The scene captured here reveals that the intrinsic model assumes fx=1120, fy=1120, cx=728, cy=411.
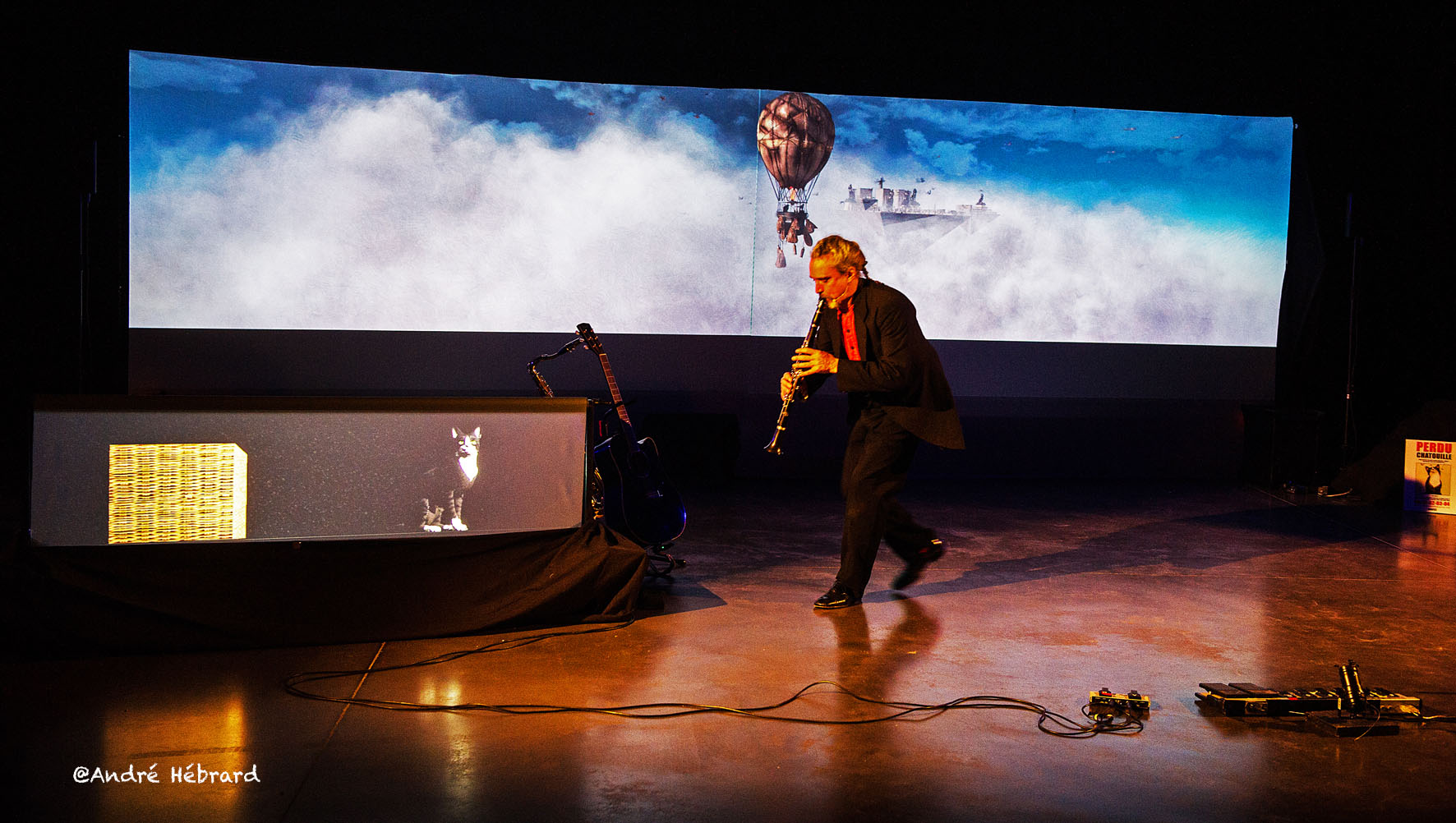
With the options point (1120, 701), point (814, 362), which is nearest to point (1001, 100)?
point (814, 362)

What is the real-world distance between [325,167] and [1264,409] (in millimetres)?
7455

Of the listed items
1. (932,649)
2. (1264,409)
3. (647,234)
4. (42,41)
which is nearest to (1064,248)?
(1264,409)

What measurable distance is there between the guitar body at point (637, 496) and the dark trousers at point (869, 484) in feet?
3.22

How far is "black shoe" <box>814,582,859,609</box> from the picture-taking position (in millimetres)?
4699

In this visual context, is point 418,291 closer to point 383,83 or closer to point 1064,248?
point 383,83

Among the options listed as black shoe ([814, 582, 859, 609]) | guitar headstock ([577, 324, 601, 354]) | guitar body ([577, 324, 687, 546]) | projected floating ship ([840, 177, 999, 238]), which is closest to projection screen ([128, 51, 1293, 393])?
projected floating ship ([840, 177, 999, 238])

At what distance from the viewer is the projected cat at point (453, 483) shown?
4059 millimetres

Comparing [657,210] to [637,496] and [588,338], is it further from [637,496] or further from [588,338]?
[637,496]

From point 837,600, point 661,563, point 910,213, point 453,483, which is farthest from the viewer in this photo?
point 910,213

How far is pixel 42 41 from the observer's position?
7.76 meters

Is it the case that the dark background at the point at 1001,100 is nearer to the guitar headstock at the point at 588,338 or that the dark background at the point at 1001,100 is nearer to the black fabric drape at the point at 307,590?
the guitar headstock at the point at 588,338

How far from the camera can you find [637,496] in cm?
539

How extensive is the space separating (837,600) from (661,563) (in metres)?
1.12

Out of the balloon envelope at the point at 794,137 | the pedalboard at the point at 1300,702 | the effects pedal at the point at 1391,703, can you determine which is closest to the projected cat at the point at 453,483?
the pedalboard at the point at 1300,702
